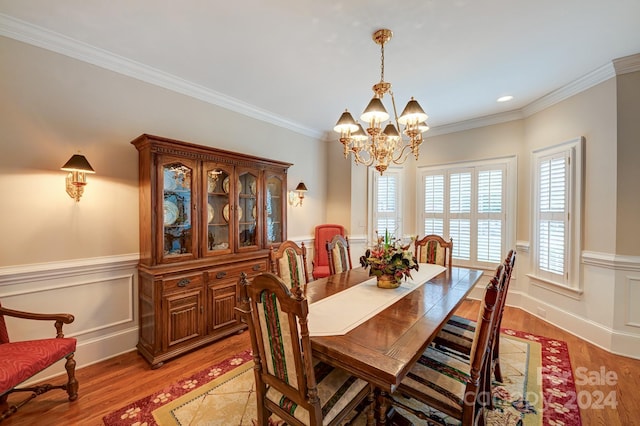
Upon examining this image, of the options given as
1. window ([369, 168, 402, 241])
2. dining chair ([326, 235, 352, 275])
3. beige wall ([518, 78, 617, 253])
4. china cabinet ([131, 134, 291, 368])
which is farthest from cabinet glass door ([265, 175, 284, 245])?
beige wall ([518, 78, 617, 253])

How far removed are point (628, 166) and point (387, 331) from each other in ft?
10.2

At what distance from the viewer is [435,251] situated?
317cm

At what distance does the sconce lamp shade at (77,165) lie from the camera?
6.90ft

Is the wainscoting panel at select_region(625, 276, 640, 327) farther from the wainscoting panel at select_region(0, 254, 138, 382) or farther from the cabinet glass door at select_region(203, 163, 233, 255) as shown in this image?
the wainscoting panel at select_region(0, 254, 138, 382)

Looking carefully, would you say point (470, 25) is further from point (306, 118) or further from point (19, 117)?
point (19, 117)

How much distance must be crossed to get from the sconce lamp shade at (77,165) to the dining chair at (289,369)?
1.95m

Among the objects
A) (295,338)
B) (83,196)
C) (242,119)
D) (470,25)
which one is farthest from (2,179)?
(470,25)

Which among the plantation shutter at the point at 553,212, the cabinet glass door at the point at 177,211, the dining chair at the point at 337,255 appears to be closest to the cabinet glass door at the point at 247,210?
the cabinet glass door at the point at 177,211

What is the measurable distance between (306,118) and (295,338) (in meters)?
3.55

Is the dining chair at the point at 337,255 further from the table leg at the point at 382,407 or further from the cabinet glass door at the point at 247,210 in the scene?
the table leg at the point at 382,407

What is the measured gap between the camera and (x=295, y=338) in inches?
45.4

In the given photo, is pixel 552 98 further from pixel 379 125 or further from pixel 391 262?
pixel 391 262

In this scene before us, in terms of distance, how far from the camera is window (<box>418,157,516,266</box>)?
3.85 meters

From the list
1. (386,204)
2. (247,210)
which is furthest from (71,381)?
(386,204)
